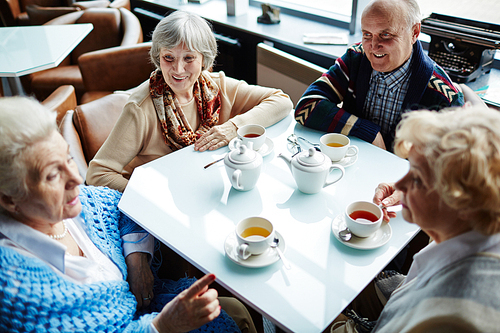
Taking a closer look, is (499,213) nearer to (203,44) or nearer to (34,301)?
(34,301)

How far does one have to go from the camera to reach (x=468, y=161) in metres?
0.69

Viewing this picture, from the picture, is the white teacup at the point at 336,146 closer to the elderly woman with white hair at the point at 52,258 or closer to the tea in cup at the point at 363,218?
the tea in cup at the point at 363,218

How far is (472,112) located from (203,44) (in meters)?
1.23

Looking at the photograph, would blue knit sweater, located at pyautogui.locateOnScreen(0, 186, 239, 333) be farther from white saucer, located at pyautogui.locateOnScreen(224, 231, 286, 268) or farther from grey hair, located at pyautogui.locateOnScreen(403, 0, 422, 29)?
grey hair, located at pyautogui.locateOnScreen(403, 0, 422, 29)

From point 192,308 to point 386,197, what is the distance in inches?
29.5

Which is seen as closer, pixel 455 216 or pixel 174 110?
pixel 455 216

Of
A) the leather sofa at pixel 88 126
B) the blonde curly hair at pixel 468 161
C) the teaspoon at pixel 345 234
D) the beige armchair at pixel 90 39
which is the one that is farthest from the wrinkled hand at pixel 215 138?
the beige armchair at pixel 90 39

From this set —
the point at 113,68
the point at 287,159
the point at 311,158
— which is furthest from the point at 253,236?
the point at 113,68

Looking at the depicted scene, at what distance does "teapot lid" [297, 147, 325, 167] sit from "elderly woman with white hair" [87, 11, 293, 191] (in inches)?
18.8

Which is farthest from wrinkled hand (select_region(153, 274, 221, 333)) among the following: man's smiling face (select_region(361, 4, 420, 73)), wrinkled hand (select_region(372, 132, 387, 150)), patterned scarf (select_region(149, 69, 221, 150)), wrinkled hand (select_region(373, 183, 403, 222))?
man's smiling face (select_region(361, 4, 420, 73))

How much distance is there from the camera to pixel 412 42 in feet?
5.27

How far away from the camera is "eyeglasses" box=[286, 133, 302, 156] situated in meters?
1.58

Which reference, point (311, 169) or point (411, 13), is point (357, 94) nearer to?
point (411, 13)

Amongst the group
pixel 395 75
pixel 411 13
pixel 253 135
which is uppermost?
pixel 411 13
